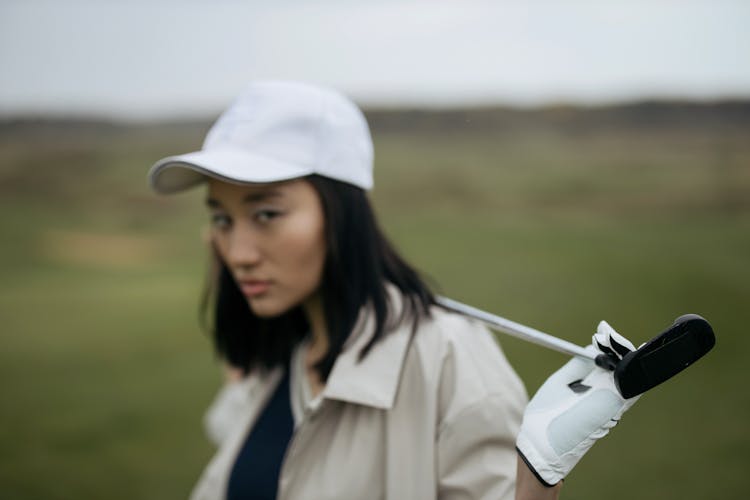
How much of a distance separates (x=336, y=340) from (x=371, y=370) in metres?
0.16

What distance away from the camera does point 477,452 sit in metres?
1.12

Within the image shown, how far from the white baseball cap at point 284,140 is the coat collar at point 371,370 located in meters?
0.30

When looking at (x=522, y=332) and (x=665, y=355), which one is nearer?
(x=665, y=355)

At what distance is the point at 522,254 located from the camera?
477 centimetres

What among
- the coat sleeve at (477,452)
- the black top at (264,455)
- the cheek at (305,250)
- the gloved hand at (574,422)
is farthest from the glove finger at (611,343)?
the black top at (264,455)

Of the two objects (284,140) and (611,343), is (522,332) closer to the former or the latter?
(611,343)

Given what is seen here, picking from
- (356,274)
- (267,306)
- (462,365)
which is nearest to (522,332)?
(462,365)

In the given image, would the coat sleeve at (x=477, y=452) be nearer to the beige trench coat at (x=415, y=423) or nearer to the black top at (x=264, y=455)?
the beige trench coat at (x=415, y=423)

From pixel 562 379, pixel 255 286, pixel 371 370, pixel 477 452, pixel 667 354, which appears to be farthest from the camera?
pixel 255 286

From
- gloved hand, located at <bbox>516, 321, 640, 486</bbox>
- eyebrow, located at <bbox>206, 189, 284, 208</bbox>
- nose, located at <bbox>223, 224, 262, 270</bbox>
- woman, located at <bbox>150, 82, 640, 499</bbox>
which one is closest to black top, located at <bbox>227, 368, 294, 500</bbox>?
woman, located at <bbox>150, 82, 640, 499</bbox>

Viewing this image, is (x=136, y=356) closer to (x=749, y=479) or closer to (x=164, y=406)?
(x=164, y=406)

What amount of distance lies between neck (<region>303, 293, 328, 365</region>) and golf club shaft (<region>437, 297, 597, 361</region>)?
0.25 m

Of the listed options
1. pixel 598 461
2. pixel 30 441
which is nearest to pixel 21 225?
pixel 30 441

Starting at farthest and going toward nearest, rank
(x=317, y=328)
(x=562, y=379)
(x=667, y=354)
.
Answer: (x=317, y=328) → (x=562, y=379) → (x=667, y=354)
